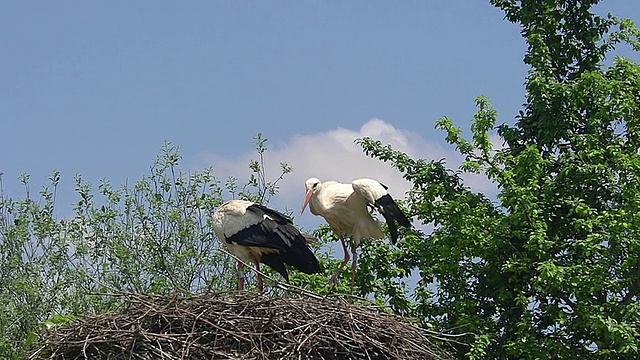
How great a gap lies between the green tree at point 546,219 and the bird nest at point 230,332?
235cm

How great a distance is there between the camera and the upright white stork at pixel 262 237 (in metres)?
11.1

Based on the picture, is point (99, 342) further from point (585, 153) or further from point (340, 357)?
point (585, 153)

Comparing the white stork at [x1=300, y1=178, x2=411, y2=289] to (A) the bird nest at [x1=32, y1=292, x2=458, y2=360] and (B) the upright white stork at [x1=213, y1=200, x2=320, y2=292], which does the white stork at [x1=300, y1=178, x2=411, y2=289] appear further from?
(A) the bird nest at [x1=32, y1=292, x2=458, y2=360]

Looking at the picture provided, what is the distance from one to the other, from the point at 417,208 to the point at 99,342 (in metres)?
5.05

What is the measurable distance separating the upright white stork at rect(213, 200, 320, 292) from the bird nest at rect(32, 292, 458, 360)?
5.97 feet

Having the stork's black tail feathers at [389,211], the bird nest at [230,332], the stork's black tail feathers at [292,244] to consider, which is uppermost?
the stork's black tail feathers at [389,211]

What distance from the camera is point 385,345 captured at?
9.08 meters

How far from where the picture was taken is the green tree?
446 inches

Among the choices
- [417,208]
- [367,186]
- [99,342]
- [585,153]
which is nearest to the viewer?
[99,342]

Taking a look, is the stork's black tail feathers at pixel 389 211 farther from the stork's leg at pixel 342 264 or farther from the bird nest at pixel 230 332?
the bird nest at pixel 230 332

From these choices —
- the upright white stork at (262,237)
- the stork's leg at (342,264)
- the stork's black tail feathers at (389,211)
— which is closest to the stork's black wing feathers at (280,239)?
the upright white stork at (262,237)

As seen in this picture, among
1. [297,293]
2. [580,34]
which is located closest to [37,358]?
[297,293]

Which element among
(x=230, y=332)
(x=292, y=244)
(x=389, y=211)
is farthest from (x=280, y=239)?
(x=230, y=332)

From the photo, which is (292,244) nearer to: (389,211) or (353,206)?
(353,206)
